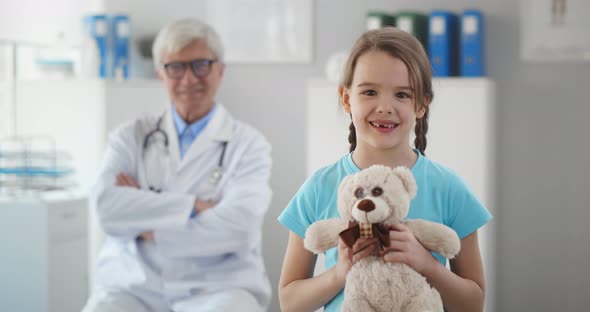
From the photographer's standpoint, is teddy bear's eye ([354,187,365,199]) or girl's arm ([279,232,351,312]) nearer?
teddy bear's eye ([354,187,365,199])

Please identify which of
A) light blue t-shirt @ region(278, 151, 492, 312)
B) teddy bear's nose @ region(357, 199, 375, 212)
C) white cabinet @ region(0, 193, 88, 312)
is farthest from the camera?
white cabinet @ region(0, 193, 88, 312)

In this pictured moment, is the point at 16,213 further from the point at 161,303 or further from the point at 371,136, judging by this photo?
the point at 371,136

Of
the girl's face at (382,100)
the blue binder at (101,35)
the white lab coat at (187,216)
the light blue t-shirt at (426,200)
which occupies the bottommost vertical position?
the white lab coat at (187,216)

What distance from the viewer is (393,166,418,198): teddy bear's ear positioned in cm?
90

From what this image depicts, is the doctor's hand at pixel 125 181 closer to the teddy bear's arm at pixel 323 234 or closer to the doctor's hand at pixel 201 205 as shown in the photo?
the doctor's hand at pixel 201 205

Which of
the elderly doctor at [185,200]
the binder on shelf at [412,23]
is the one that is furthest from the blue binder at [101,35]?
the elderly doctor at [185,200]

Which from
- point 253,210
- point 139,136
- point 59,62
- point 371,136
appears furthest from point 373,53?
point 59,62

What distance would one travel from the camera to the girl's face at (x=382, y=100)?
0.94 meters

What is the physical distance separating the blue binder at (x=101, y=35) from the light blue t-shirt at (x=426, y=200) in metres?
3.05

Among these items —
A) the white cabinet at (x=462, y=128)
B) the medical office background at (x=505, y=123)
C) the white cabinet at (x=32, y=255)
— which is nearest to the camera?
the white cabinet at (x=32, y=255)

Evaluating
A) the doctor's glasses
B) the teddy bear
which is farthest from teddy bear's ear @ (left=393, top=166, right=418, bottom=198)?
the doctor's glasses

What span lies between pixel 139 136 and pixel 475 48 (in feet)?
5.78

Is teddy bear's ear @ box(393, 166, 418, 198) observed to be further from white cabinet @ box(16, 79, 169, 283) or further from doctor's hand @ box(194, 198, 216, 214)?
white cabinet @ box(16, 79, 169, 283)

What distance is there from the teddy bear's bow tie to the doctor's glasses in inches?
59.6
